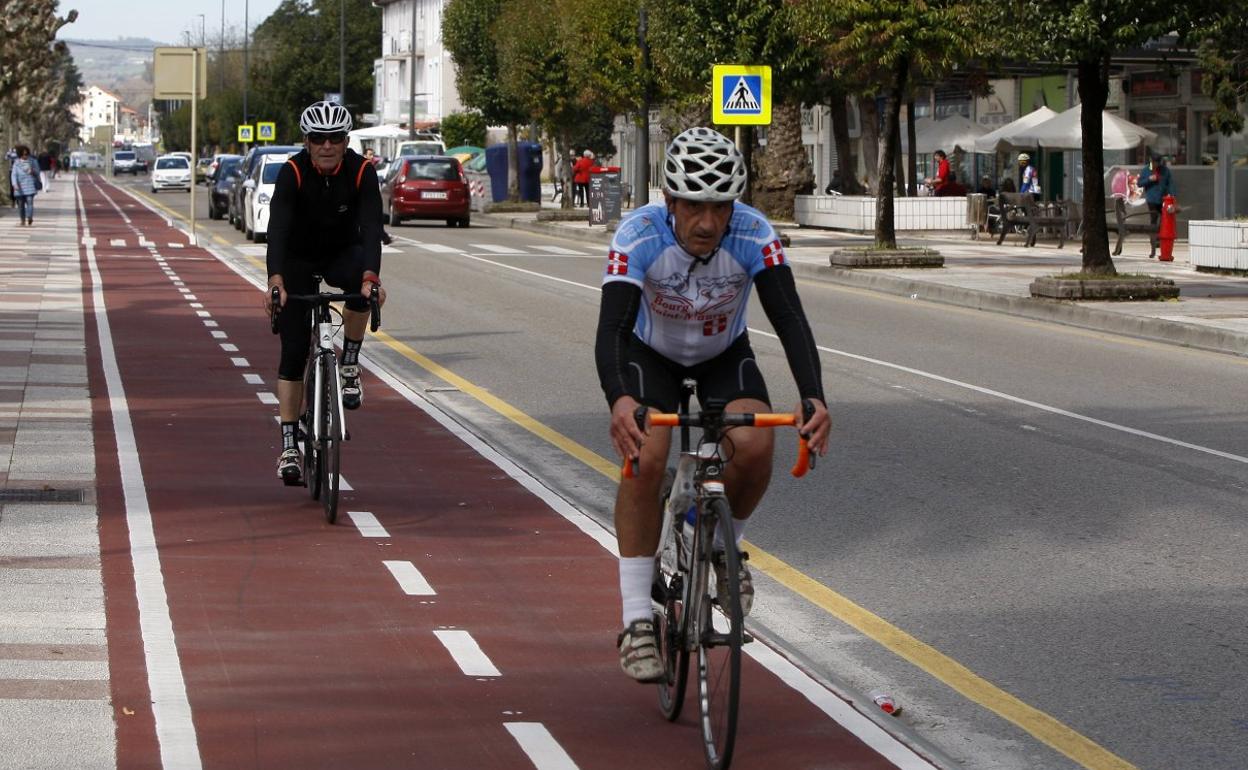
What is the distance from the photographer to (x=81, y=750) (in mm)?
5277

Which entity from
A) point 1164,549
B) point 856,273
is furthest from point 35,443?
point 856,273

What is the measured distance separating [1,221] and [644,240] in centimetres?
4313

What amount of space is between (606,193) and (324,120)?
112 ft

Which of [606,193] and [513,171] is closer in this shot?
[606,193]

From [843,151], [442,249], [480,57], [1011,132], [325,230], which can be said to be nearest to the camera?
[325,230]

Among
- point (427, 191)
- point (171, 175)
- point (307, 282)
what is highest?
point (171, 175)

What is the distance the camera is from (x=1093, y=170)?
72.4 ft

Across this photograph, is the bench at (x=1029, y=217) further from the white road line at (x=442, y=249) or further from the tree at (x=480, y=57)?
the tree at (x=480, y=57)

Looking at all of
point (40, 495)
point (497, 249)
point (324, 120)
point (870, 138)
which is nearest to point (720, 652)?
point (324, 120)

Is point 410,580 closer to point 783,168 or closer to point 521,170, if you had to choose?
point 783,168

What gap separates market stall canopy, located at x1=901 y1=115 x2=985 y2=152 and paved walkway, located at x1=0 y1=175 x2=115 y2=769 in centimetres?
3115

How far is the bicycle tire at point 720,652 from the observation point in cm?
492

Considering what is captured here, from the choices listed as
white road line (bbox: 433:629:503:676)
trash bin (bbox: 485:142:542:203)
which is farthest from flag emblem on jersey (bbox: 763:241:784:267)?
trash bin (bbox: 485:142:542:203)

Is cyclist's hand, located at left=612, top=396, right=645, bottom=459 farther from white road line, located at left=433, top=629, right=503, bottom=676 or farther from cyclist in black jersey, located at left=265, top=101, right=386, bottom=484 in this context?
cyclist in black jersey, located at left=265, top=101, right=386, bottom=484
